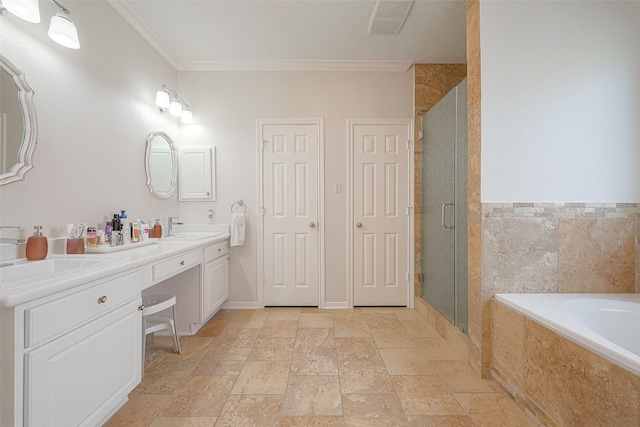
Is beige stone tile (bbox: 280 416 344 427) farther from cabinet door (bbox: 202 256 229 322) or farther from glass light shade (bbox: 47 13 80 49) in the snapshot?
glass light shade (bbox: 47 13 80 49)

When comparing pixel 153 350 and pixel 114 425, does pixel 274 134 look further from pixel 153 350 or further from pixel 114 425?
pixel 114 425

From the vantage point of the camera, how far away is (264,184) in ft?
10.1

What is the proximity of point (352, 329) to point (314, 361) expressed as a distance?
64 centimetres

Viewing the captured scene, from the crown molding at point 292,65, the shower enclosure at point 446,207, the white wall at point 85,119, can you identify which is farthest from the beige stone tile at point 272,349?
the crown molding at point 292,65

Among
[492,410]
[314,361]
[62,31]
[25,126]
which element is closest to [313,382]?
[314,361]

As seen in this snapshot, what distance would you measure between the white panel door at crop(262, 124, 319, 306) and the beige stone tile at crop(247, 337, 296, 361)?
0.76 m

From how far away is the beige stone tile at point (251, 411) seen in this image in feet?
4.77

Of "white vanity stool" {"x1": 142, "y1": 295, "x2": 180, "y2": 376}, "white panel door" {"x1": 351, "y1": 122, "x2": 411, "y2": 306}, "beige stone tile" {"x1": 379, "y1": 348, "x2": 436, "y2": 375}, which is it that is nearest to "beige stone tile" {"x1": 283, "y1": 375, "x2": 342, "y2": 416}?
"beige stone tile" {"x1": 379, "y1": 348, "x2": 436, "y2": 375}

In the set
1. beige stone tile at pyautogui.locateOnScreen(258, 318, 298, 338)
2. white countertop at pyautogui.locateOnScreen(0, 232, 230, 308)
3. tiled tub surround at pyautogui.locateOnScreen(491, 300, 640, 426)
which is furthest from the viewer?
beige stone tile at pyautogui.locateOnScreen(258, 318, 298, 338)

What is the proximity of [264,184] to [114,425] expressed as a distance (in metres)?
2.14

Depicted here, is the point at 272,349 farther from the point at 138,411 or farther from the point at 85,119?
the point at 85,119

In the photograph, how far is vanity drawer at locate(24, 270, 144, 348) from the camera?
3.20ft

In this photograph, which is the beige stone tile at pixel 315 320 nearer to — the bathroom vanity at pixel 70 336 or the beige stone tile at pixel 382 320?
the beige stone tile at pixel 382 320

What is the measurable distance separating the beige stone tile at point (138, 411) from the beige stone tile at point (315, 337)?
0.97 m
